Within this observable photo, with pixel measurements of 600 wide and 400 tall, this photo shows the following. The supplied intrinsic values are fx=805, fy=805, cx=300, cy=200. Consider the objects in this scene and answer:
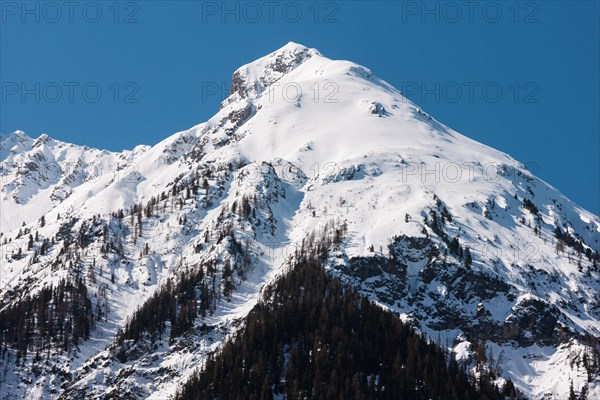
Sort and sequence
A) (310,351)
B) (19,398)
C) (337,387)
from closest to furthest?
1. (337,387)
2. (310,351)
3. (19,398)

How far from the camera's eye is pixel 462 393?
172875 mm

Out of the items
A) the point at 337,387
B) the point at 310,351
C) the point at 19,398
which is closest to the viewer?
the point at 337,387

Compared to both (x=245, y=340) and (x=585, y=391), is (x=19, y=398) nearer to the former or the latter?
(x=245, y=340)

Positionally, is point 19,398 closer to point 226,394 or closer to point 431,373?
point 226,394

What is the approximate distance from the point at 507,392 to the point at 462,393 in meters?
15.4

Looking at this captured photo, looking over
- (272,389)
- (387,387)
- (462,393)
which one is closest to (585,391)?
(462,393)

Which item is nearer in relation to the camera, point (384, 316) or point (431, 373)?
point (431, 373)

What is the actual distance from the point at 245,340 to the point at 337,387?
27.4m

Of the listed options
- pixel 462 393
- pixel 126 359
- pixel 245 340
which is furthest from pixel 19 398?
pixel 462 393

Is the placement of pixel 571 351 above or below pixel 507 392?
above

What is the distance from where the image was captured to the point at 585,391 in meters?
181

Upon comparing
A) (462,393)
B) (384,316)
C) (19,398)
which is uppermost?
(384,316)

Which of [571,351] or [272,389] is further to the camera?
[571,351]

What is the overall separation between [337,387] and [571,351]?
67.7 meters
